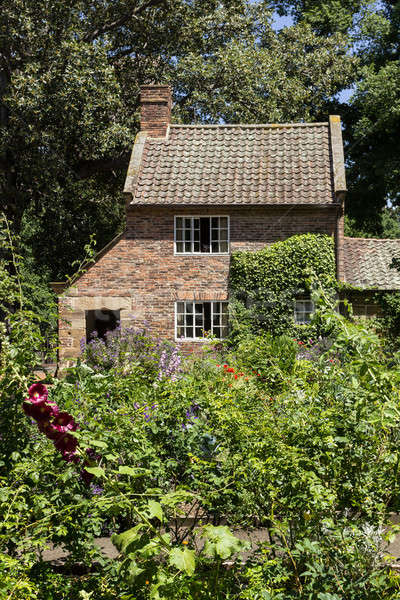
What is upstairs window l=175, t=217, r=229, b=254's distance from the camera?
734 inches

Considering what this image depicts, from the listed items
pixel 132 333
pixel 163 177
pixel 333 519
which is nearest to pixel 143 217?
pixel 163 177

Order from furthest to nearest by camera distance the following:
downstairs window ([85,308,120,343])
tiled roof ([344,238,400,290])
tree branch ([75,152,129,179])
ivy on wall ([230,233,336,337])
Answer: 1. tree branch ([75,152,129,179])
2. downstairs window ([85,308,120,343])
3. tiled roof ([344,238,400,290])
4. ivy on wall ([230,233,336,337])

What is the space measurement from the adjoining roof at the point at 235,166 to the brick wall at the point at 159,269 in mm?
479

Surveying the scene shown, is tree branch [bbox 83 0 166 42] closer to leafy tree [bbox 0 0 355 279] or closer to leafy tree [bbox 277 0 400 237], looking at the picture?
leafy tree [bbox 0 0 355 279]

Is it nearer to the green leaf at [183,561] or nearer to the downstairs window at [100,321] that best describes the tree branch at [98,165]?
the downstairs window at [100,321]

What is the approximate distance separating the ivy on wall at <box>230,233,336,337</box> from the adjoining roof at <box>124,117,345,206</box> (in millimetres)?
1409

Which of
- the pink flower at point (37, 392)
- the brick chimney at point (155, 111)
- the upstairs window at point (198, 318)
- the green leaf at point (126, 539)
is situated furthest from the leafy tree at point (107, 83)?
the green leaf at point (126, 539)

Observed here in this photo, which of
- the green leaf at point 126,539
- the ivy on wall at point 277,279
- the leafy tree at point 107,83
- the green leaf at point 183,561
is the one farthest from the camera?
the leafy tree at point 107,83

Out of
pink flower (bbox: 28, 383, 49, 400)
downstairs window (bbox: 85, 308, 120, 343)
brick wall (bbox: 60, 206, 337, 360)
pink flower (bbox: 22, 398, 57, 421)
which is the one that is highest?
brick wall (bbox: 60, 206, 337, 360)

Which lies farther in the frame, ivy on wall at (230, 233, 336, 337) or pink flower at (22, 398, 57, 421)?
ivy on wall at (230, 233, 336, 337)

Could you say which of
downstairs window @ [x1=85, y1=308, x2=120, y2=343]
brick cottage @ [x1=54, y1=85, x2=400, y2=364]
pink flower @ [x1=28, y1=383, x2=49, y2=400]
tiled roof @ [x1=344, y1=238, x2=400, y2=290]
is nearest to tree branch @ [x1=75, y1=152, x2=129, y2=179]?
brick cottage @ [x1=54, y1=85, x2=400, y2=364]

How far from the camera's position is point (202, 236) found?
18.8 metres

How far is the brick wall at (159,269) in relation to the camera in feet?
60.3

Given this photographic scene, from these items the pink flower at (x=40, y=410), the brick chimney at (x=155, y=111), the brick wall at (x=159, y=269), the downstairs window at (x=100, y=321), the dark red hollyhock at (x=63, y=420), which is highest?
the brick chimney at (x=155, y=111)
